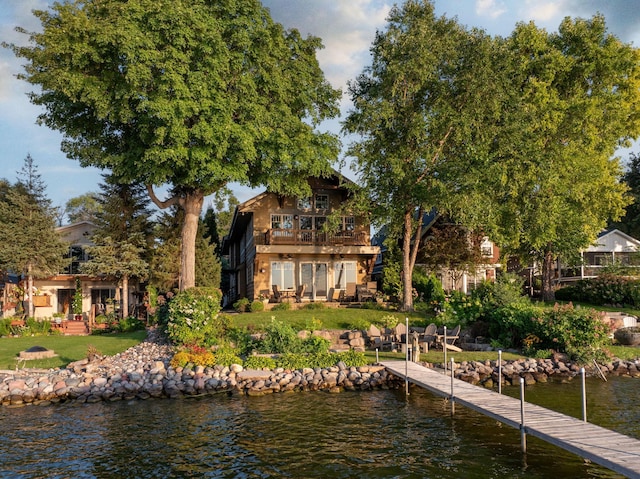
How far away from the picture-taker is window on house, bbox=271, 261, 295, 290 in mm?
30375

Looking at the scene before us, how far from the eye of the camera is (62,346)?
21.1m

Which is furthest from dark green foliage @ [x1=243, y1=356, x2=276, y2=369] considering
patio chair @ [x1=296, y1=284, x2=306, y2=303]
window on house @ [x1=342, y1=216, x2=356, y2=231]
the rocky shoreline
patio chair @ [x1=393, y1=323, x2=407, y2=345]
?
window on house @ [x1=342, y1=216, x2=356, y2=231]

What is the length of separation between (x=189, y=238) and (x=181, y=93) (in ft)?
22.2

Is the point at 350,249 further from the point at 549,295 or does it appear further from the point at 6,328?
the point at 6,328

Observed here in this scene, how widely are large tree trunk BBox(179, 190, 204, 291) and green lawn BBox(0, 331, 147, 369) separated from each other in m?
3.37

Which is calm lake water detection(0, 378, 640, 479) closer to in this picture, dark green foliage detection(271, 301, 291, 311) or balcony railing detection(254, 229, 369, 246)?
dark green foliage detection(271, 301, 291, 311)

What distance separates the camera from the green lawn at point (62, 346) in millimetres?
17938

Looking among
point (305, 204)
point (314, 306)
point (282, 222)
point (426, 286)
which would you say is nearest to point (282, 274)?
point (282, 222)

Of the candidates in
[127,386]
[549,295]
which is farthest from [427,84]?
[127,386]

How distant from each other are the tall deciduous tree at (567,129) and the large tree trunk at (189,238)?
620 inches

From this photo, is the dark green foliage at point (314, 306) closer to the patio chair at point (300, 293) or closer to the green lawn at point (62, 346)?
the patio chair at point (300, 293)

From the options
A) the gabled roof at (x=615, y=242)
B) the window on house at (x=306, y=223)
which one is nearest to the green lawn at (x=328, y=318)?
the window on house at (x=306, y=223)

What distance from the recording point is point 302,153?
24891mm

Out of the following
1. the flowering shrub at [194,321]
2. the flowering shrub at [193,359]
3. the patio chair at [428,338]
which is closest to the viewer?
the flowering shrub at [193,359]
